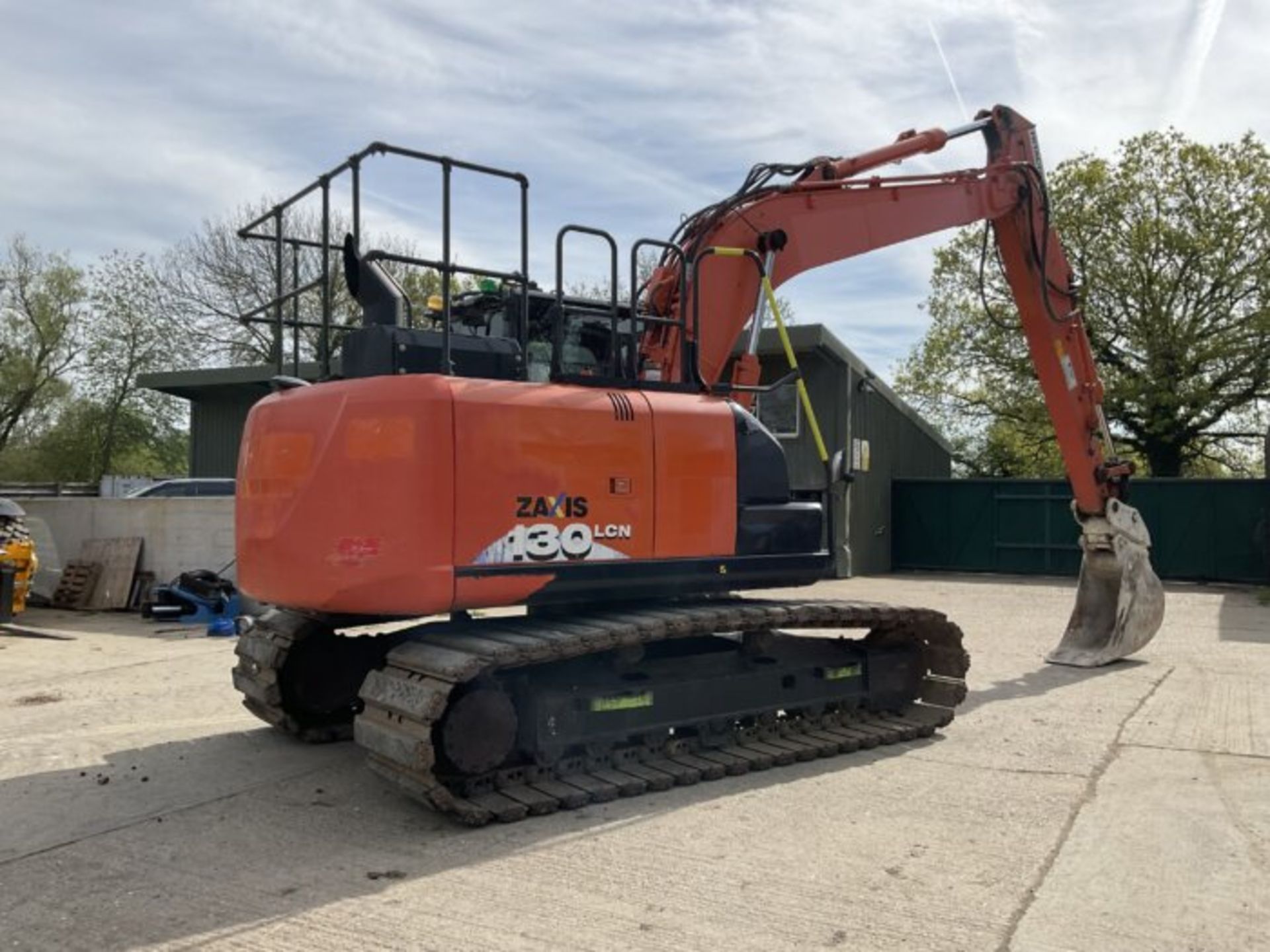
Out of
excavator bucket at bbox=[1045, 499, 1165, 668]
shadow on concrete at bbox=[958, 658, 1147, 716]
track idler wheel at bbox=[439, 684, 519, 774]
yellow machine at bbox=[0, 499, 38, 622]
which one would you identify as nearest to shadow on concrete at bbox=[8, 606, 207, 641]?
yellow machine at bbox=[0, 499, 38, 622]

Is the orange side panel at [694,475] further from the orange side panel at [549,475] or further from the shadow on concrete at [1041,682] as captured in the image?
the shadow on concrete at [1041,682]

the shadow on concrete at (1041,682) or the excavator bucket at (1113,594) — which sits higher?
the excavator bucket at (1113,594)

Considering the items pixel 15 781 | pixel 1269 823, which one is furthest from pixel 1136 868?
pixel 15 781

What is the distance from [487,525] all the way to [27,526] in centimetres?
1248

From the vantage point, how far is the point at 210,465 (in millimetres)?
26094

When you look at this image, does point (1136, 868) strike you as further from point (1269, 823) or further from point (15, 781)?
point (15, 781)

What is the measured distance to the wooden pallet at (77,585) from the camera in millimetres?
14008

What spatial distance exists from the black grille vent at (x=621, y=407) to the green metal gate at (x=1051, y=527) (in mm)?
16604

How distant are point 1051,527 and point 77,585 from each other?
1710 centimetres

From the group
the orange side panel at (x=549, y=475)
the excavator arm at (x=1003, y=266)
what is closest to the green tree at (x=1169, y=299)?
the excavator arm at (x=1003, y=266)

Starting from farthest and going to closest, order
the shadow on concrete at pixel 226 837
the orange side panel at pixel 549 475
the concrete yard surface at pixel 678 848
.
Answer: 1. the orange side panel at pixel 549 475
2. the shadow on concrete at pixel 226 837
3. the concrete yard surface at pixel 678 848

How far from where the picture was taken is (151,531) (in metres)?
14.2

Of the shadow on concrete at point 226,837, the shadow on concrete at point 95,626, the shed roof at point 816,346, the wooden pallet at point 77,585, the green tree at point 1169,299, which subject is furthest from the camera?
the green tree at point 1169,299

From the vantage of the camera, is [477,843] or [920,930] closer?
[920,930]
